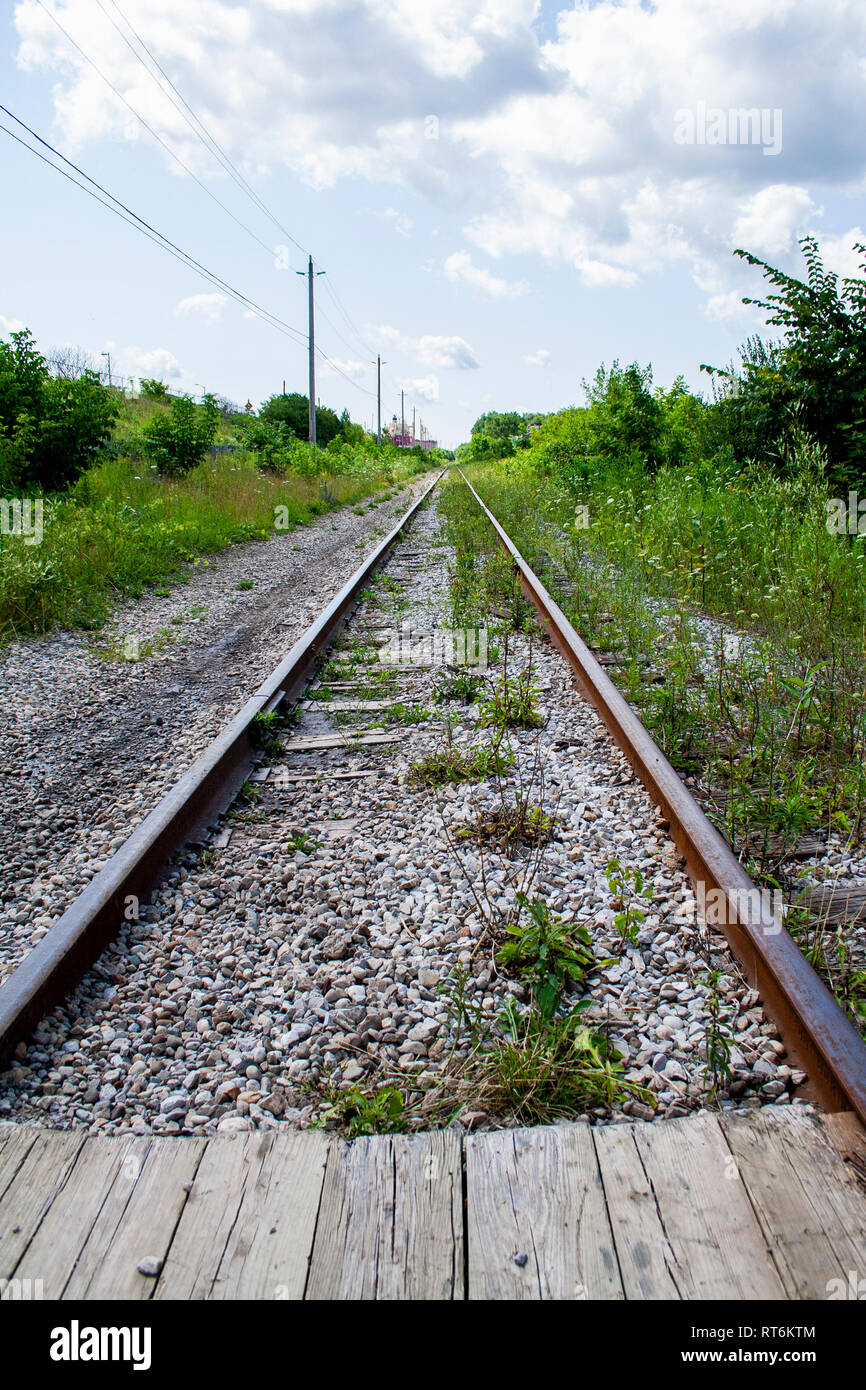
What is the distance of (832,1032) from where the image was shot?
1695 millimetres

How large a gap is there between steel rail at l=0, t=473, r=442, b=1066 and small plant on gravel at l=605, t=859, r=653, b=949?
150 cm

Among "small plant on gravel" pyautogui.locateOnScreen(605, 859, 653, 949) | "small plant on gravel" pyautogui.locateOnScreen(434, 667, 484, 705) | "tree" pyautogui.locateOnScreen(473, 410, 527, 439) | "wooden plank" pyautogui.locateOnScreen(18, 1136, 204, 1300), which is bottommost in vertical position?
"wooden plank" pyautogui.locateOnScreen(18, 1136, 204, 1300)

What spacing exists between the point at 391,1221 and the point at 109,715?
357 cm

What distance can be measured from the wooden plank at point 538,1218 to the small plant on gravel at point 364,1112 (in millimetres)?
174

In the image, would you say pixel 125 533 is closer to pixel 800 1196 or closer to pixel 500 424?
pixel 800 1196

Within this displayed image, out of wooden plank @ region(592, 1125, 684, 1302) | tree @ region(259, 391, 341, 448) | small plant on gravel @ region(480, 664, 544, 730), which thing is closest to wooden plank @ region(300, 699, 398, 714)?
small plant on gravel @ region(480, 664, 544, 730)

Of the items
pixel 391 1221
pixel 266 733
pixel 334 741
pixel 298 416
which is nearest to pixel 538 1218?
pixel 391 1221

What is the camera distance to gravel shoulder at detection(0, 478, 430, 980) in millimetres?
2832

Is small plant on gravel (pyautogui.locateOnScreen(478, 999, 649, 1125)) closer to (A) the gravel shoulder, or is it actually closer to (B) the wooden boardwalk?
(B) the wooden boardwalk

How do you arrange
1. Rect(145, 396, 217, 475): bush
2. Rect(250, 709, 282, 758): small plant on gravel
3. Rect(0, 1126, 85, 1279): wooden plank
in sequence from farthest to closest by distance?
1. Rect(145, 396, 217, 475): bush
2. Rect(250, 709, 282, 758): small plant on gravel
3. Rect(0, 1126, 85, 1279): wooden plank

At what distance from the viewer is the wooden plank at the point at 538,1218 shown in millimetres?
1305

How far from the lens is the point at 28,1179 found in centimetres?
154
